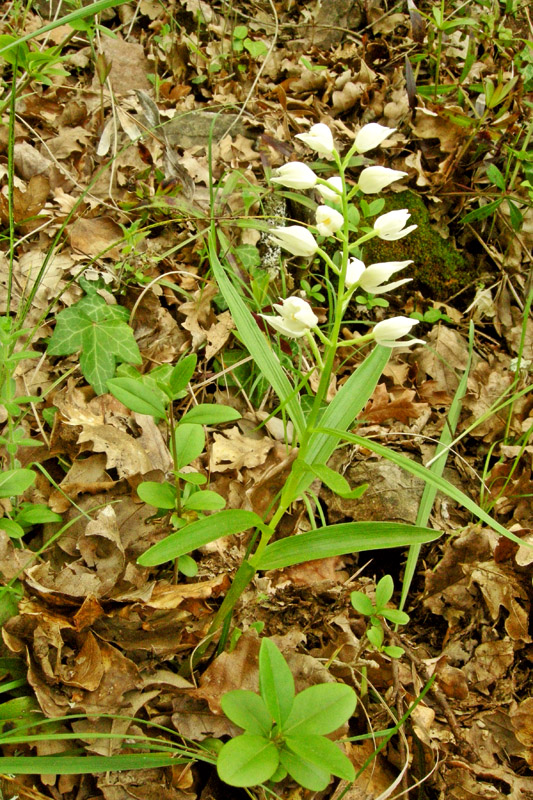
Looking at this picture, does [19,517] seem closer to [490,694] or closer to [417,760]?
[417,760]

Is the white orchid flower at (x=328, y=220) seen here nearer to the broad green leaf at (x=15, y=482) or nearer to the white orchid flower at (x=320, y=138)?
the white orchid flower at (x=320, y=138)

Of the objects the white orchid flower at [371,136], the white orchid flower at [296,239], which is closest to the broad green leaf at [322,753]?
the white orchid flower at [296,239]

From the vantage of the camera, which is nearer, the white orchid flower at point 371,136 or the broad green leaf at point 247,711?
the broad green leaf at point 247,711

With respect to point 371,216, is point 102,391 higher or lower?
lower

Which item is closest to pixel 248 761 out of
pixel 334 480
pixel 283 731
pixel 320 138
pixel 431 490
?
pixel 283 731

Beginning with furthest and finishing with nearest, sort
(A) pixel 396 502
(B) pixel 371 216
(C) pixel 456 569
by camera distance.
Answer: (B) pixel 371 216 < (A) pixel 396 502 < (C) pixel 456 569

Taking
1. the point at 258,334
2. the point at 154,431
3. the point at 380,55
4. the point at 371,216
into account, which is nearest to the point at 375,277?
the point at 258,334

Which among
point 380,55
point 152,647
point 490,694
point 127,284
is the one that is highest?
point 380,55
